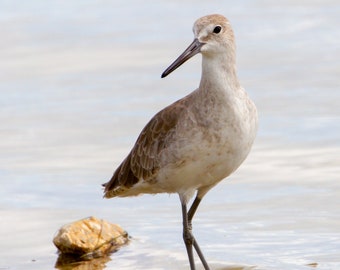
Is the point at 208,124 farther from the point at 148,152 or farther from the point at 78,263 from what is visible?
the point at 78,263

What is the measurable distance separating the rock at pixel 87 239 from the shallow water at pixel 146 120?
0.13 metres

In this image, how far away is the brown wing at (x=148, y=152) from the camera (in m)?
10.5

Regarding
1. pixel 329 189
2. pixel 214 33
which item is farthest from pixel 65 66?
pixel 214 33

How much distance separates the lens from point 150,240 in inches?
451

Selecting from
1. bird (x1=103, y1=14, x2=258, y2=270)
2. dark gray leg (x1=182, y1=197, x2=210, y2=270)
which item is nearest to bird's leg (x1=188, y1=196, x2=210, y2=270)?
dark gray leg (x1=182, y1=197, x2=210, y2=270)

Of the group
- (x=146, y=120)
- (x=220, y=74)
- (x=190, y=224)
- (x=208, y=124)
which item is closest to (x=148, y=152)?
(x=190, y=224)

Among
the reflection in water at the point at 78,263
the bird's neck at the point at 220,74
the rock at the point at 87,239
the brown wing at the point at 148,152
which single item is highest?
the bird's neck at the point at 220,74

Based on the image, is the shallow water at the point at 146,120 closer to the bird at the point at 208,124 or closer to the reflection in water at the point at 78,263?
the reflection in water at the point at 78,263

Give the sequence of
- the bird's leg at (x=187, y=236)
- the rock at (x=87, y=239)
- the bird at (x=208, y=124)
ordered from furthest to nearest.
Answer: the rock at (x=87, y=239) < the bird's leg at (x=187, y=236) < the bird at (x=208, y=124)

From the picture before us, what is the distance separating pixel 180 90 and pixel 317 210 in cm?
369

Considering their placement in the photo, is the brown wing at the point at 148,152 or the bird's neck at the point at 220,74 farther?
the brown wing at the point at 148,152

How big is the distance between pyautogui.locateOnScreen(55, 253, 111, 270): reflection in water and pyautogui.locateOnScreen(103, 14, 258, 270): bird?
34.9 inches

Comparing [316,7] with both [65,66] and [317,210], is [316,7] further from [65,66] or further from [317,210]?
[317,210]

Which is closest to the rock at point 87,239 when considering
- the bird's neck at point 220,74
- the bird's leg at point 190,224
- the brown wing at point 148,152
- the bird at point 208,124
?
the brown wing at point 148,152
